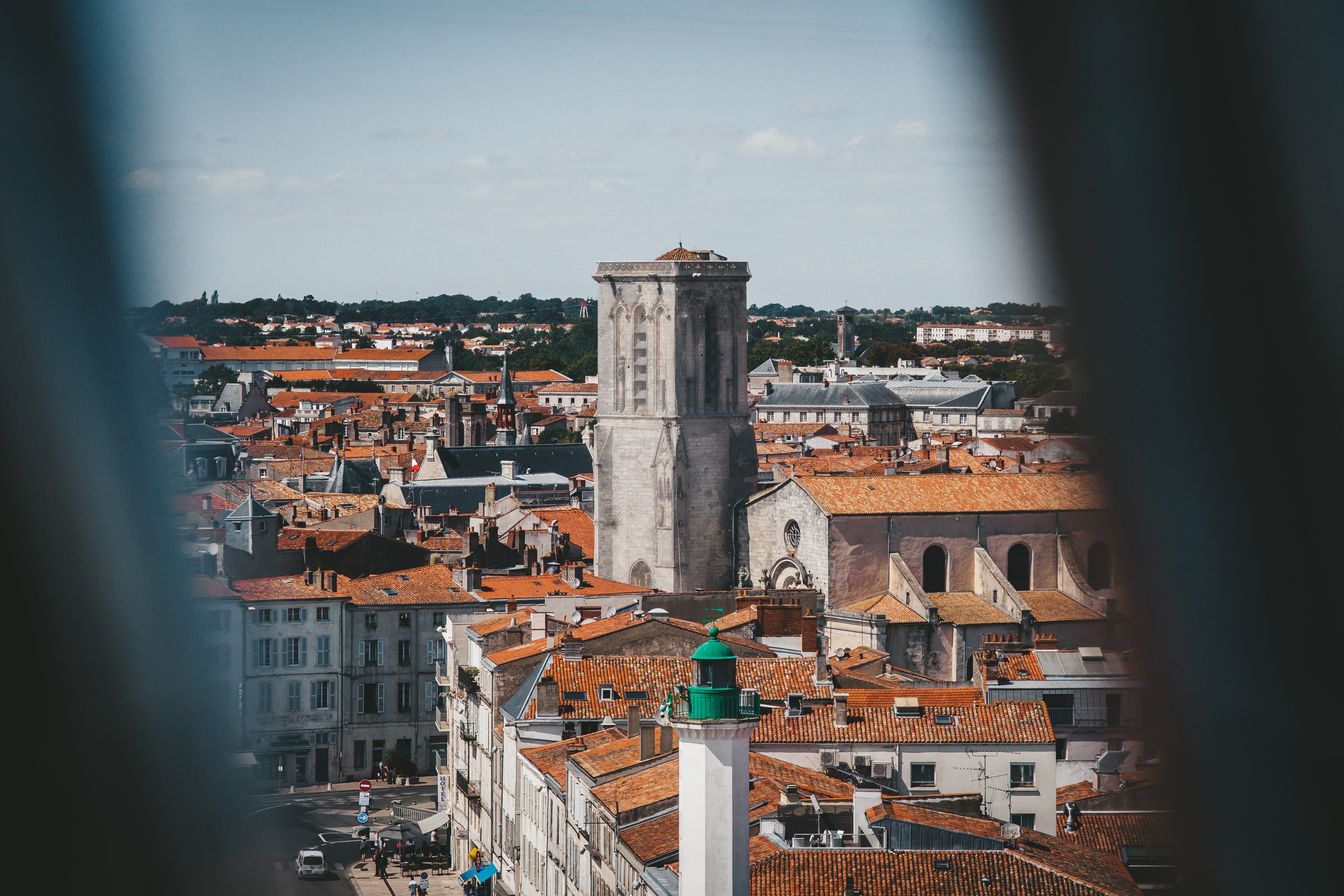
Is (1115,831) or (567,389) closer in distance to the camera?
(1115,831)

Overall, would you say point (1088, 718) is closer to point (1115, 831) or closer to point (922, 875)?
point (1115, 831)

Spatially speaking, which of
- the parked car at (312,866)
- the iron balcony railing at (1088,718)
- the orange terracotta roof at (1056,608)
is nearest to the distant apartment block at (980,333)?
the orange terracotta roof at (1056,608)

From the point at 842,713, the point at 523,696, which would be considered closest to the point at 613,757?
the point at 842,713

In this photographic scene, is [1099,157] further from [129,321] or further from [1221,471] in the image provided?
[129,321]

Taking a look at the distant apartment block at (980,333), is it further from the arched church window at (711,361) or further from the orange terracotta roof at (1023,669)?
the arched church window at (711,361)

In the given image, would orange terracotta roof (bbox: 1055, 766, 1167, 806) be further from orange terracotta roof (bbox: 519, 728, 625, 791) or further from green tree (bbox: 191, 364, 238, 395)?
green tree (bbox: 191, 364, 238, 395)

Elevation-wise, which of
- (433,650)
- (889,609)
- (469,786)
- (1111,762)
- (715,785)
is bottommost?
(469,786)
